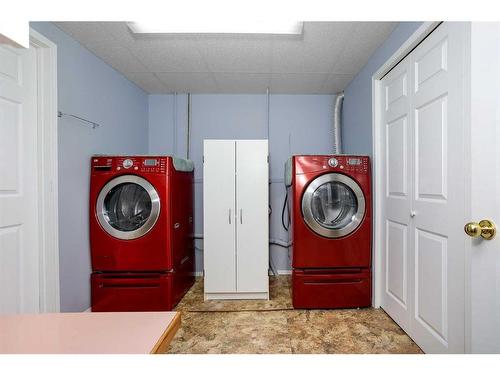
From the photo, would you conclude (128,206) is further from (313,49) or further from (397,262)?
(397,262)

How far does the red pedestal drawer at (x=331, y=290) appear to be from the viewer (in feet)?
7.08

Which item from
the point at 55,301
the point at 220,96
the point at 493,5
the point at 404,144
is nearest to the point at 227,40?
the point at 220,96

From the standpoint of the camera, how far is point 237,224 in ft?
7.67

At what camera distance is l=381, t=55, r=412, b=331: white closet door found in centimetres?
175

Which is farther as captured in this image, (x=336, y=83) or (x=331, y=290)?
(x=336, y=83)

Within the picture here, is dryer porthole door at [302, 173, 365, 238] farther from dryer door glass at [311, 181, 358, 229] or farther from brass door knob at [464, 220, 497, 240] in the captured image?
brass door knob at [464, 220, 497, 240]

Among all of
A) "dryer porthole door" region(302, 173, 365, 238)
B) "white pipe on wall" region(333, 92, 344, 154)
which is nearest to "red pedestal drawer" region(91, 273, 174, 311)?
"dryer porthole door" region(302, 173, 365, 238)

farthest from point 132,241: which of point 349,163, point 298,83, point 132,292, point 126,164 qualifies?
point 298,83

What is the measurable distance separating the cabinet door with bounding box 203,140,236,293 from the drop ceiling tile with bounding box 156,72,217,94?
3.30 feet

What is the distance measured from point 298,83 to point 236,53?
929 millimetres

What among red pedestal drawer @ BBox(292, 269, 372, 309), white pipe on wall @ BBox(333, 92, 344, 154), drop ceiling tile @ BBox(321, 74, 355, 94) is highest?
drop ceiling tile @ BBox(321, 74, 355, 94)

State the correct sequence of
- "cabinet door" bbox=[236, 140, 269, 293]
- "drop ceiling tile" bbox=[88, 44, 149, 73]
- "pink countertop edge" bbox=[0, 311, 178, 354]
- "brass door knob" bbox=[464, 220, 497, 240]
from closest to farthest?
"pink countertop edge" bbox=[0, 311, 178, 354] < "brass door knob" bbox=[464, 220, 497, 240] < "drop ceiling tile" bbox=[88, 44, 149, 73] < "cabinet door" bbox=[236, 140, 269, 293]

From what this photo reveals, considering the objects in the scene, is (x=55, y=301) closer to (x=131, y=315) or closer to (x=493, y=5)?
A: (x=131, y=315)
